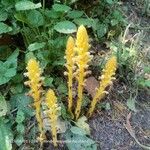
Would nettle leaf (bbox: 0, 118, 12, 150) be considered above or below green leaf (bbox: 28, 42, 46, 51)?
below

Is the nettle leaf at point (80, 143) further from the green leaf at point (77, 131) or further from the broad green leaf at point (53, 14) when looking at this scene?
the broad green leaf at point (53, 14)

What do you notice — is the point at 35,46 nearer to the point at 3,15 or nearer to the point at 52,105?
the point at 3,15

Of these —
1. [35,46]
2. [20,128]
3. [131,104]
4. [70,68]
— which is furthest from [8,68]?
[131,104]

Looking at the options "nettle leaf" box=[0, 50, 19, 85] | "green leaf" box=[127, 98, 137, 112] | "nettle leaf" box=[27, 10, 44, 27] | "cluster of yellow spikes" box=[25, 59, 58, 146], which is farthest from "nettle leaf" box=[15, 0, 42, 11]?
"green leaf" box=[127, 98, 137, 112]

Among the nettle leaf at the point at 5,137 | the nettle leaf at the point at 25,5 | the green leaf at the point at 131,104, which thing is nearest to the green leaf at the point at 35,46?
the nettle leaf at the point at 25,5

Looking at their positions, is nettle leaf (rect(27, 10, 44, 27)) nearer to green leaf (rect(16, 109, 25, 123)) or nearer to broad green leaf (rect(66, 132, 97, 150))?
green leaf (rect(16, 109, 25, 123))
